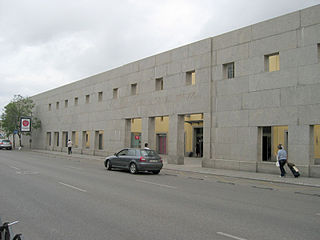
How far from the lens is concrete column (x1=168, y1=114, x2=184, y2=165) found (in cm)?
2425

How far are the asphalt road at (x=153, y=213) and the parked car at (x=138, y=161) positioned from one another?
5.64 m

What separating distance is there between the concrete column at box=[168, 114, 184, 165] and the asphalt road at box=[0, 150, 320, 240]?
500 inches

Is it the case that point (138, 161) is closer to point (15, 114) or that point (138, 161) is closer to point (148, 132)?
point (148, 132)

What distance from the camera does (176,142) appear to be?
2423 centimetres

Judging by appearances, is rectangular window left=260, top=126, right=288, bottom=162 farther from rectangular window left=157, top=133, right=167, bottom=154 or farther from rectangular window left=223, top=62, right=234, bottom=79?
rectangular window left=157, top=133, right=167, bottom=154

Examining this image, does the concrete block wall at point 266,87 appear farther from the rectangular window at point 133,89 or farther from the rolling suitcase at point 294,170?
the rectangular window at point 133,89

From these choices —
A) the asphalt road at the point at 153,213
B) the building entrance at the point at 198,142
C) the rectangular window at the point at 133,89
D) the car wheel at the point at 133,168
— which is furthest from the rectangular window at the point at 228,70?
the building entrance at the point at 198,142

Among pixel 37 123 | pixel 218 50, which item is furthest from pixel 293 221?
pixel 37 123

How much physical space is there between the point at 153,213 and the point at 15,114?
5001cm

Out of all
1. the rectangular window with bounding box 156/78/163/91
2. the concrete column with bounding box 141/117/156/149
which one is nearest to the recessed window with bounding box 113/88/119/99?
the concrete column with bounding box 141/117/156/149

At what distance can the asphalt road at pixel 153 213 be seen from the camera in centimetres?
575

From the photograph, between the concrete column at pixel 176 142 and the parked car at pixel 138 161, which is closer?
the parked car at pixel 138 161

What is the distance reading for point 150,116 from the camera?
27.1 m

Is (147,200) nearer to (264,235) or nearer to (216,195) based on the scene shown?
(216,195)
